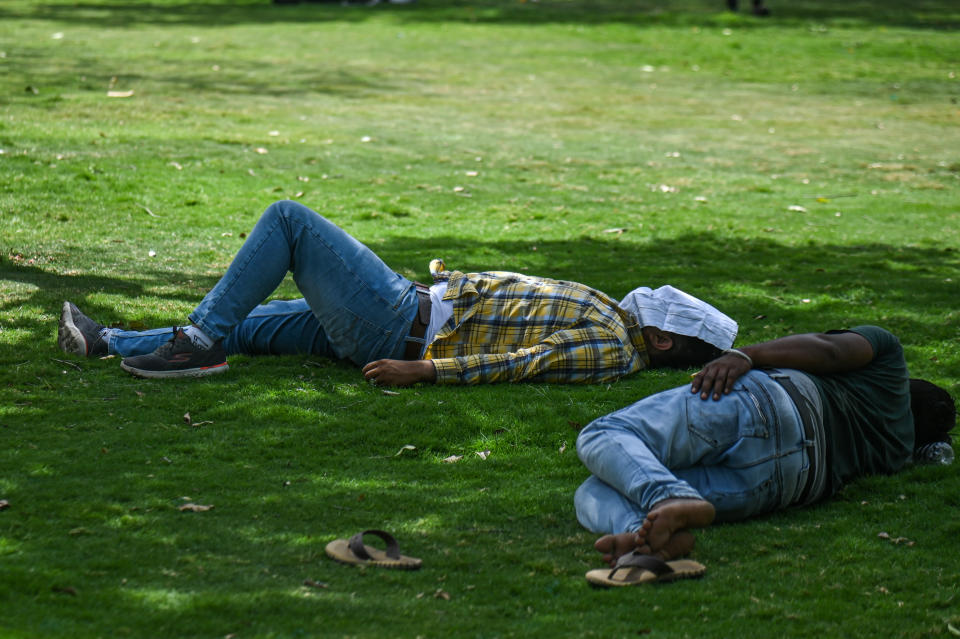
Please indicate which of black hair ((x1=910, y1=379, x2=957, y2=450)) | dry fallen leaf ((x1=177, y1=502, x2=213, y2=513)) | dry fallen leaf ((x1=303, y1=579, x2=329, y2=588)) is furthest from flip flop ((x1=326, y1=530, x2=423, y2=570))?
black hair ((x1=910, y1=379, x2=957, y2=450))

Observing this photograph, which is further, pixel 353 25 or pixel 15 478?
pixel 353 25

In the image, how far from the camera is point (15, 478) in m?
4.54

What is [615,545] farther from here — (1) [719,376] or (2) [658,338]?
(2) [658,338]

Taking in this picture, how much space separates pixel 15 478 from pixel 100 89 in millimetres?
14011

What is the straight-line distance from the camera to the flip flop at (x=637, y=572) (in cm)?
388

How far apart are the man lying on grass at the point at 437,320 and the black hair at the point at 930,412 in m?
1.01

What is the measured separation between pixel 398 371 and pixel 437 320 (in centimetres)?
40

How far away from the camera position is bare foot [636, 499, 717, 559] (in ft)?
12.9

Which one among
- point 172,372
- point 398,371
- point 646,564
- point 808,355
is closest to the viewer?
point 646,564

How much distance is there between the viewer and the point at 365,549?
399 cm

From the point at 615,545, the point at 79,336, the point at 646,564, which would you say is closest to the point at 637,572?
the point at 646,564

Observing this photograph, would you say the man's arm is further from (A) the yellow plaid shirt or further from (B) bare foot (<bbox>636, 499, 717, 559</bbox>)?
(A) the yellow plaid shirt

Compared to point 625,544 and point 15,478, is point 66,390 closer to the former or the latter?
point 15,478

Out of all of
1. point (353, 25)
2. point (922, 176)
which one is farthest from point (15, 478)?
point (353, 25)
